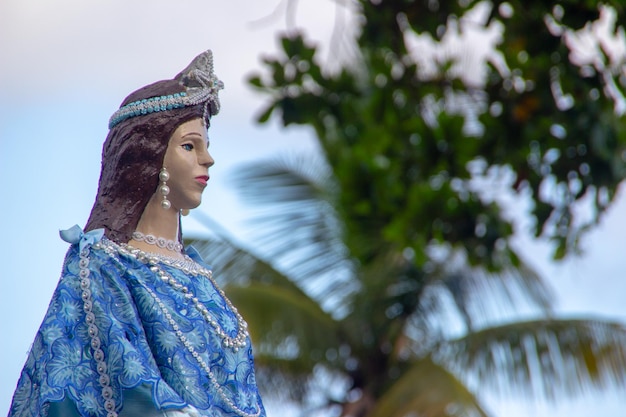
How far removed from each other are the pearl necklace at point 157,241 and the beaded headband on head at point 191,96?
17.5 inches

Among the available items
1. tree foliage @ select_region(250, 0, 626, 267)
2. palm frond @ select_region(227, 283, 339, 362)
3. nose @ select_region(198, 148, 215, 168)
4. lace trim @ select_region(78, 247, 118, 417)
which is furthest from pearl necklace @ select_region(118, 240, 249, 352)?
palm frond @ select_region(227, 283, 339, 362)

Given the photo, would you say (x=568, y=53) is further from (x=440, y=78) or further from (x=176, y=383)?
(x=176, y=383)

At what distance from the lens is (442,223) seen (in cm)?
854

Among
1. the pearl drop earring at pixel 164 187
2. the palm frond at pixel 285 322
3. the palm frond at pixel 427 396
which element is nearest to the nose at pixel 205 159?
the pearl drop earring at pixel 164 187

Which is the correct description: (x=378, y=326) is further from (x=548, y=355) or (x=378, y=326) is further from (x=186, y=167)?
(x=186, y=167)

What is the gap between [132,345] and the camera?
4.87 m

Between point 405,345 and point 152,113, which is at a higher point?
point 152,113

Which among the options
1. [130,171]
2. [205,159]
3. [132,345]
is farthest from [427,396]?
[132,345]

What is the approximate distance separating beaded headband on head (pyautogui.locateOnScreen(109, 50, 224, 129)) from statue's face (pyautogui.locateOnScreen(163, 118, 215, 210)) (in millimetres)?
94

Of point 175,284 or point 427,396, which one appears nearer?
point 175,284

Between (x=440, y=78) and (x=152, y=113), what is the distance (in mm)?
4224

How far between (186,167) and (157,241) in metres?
0.30

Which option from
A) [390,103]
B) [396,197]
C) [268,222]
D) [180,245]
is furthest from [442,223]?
[268,222]

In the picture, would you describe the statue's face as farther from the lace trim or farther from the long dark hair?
the lace trim
